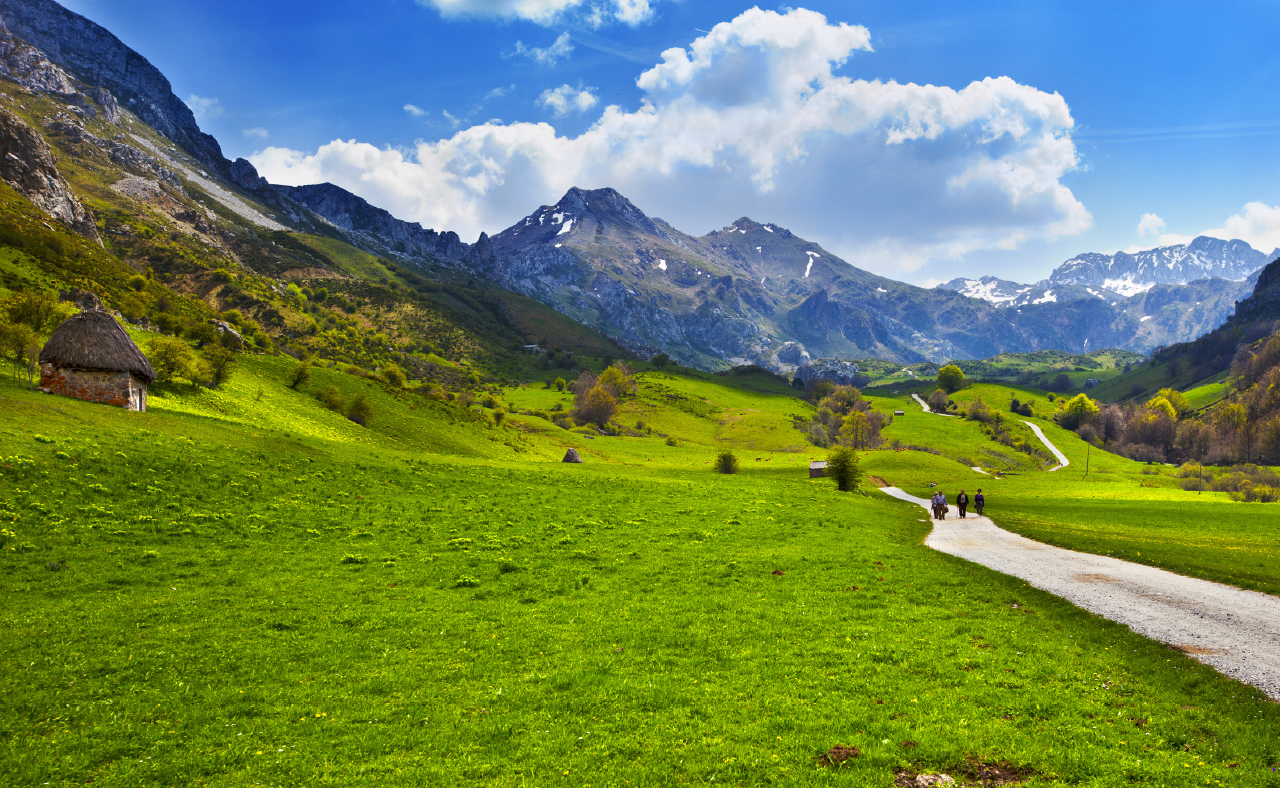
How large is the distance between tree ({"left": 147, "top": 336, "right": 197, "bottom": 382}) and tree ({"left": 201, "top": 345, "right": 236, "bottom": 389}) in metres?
2.29

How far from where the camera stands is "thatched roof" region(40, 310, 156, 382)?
3716 cm

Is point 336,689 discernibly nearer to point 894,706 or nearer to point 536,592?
point 536,592

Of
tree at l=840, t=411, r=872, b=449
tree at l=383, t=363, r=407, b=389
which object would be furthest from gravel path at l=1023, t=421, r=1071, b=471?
tree at l=383, t=363, r=407, b=389

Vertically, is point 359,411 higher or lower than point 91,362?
lower

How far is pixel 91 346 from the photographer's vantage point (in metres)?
37.8

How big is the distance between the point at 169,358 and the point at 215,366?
4.22 meters

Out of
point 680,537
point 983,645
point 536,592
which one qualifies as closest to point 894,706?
point 983,645

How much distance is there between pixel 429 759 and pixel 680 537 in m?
23.2

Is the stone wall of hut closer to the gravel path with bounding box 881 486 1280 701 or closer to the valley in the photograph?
the valley

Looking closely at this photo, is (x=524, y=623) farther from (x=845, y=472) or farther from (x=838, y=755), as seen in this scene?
(x=845, y=472)

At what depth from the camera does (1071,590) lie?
22.7 metres

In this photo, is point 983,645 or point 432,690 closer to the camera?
point 432,690

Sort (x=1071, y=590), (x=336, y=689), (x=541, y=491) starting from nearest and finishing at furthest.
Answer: (x=336, y=689)
(x=1071, y=590)
(x=541, y=491)

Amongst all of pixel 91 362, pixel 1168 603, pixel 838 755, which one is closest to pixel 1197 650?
pixel 1168 603
